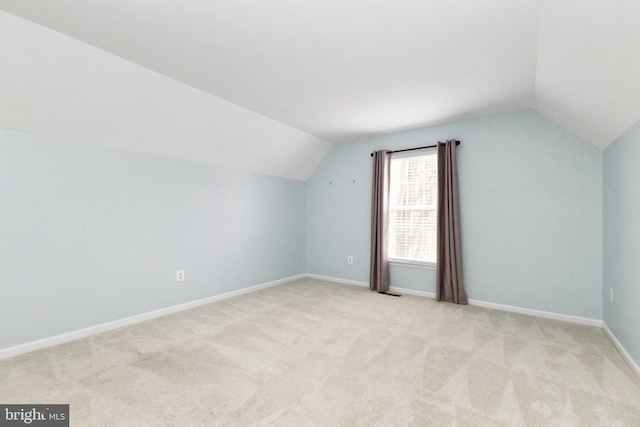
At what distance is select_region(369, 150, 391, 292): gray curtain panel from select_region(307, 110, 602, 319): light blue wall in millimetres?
253

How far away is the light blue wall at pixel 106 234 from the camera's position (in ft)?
7.77

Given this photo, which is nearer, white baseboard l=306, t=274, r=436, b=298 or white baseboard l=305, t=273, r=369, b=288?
white baseboard l=306, t=274, r=436, b=298

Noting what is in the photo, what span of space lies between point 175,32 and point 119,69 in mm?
Result: 769

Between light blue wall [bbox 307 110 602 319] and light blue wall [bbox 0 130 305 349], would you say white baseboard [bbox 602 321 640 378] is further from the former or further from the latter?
light blue wall [bbox 0 130 305 349]

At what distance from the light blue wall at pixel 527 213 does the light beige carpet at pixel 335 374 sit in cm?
42

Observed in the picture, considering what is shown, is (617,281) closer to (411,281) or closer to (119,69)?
(411,281)

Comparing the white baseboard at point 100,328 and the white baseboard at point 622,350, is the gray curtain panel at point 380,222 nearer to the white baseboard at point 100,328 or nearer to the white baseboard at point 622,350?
the white baseboard at point 100,328

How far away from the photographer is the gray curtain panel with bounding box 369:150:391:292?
4.37m

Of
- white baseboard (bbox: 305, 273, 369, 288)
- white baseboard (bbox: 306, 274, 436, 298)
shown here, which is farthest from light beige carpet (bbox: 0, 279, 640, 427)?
white baseboard (bbox: 305, 273, 369, 288)

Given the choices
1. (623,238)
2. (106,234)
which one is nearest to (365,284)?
(623,238)

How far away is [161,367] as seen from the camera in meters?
2.13

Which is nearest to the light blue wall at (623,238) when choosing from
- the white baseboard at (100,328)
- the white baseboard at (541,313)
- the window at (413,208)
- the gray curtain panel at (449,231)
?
the white baseboard at (541,313)

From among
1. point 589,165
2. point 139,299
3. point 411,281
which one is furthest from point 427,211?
point 139,299

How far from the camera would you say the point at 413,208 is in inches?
169
